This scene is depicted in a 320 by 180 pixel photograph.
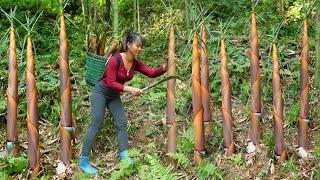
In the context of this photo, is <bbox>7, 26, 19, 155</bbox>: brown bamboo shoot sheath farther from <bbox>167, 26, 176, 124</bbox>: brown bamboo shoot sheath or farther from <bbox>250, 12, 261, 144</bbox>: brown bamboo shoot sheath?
<bbox>250, 12, 261, 144</bbox>: brown bamboo shoot sheath

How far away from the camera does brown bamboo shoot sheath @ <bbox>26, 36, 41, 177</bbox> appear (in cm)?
470

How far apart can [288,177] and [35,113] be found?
2509 mm

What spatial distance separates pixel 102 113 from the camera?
4.66m

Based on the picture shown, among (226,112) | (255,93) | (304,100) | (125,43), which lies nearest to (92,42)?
(125,43)

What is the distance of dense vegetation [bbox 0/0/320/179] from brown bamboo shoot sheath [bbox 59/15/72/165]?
0.15 m

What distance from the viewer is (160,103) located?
5609 mm

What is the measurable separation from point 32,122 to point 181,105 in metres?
1.65

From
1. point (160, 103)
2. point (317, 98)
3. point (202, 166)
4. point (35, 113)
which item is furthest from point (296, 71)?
point (35, 113)

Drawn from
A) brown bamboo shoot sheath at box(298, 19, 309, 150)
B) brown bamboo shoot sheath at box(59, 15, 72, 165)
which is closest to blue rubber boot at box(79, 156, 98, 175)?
brown bamboo shoot sheath at box(59, 15, 72, 165)

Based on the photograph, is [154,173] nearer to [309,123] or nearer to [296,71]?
[309,123]

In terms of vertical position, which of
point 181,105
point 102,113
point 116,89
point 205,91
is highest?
point 116,89

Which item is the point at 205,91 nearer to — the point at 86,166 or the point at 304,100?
the point at 304,100

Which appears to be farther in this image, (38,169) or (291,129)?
(291,129)

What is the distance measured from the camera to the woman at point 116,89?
4441 millimetres
